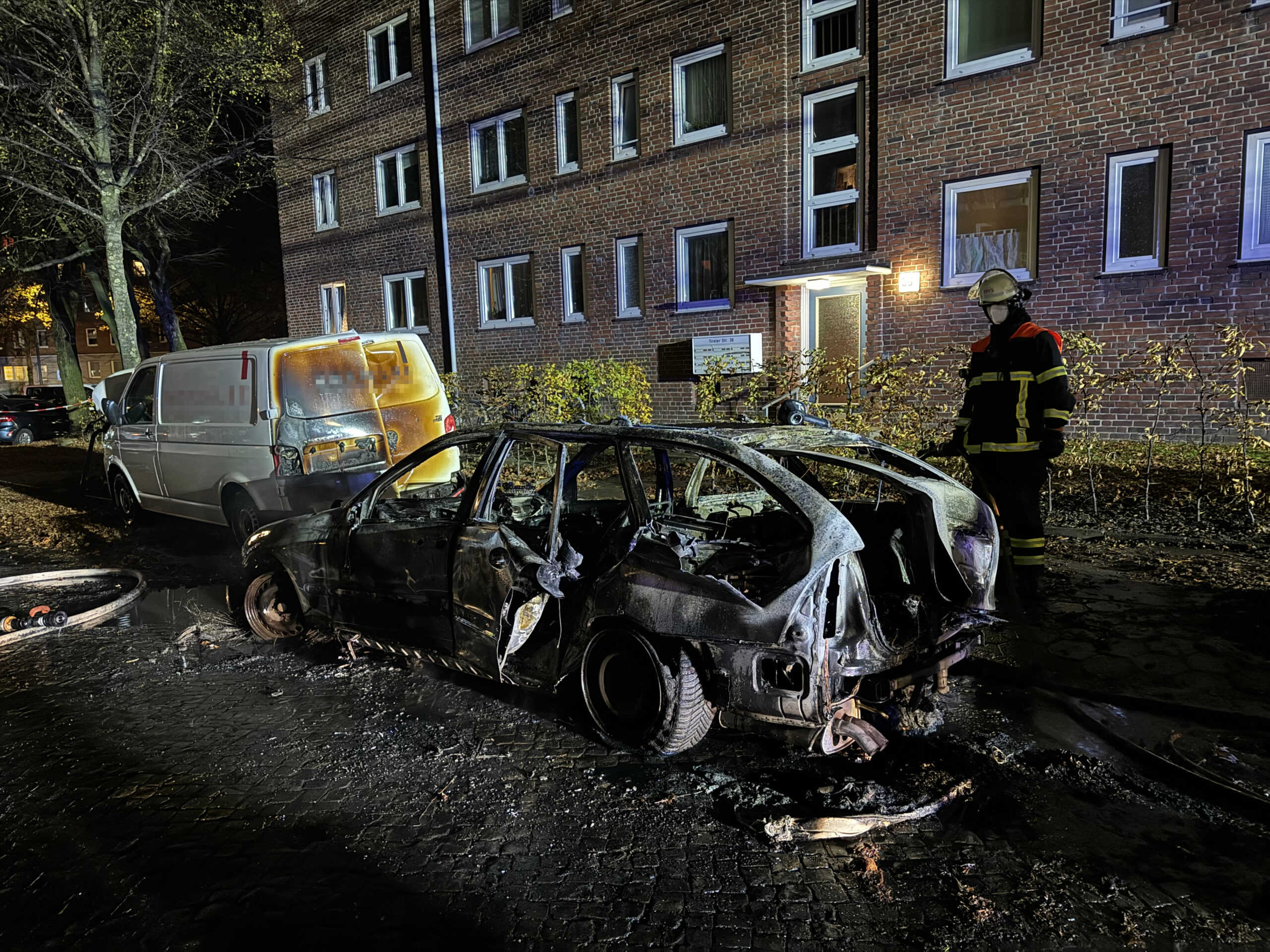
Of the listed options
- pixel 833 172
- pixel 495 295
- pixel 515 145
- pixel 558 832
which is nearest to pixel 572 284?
pixel 495 295

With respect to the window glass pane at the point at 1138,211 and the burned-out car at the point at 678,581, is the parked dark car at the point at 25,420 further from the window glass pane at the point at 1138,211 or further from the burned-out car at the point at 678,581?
the window glass pane at the point at 1138,211

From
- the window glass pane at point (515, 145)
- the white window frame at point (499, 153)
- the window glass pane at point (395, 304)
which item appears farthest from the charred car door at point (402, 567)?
the window glass pane at point (395, 304)

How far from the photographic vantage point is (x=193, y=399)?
26.9 ft

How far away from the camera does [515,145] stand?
18.2 meters

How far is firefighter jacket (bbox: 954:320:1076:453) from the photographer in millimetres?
5270

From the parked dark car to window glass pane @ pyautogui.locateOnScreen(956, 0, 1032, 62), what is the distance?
2214 cm

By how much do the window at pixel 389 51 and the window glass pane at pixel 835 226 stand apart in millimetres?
11275

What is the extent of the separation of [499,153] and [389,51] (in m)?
4.46

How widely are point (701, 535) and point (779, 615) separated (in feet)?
4.01

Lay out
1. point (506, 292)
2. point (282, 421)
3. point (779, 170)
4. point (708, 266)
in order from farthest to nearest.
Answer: point (506, 292) → point (708, 266) → point (779, 170) → point (282, 421)

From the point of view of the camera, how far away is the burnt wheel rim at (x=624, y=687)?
12.1 ft

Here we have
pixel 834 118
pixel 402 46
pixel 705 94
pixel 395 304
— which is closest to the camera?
pixel 834 118

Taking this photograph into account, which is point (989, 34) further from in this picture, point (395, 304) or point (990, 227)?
point (395, 304)

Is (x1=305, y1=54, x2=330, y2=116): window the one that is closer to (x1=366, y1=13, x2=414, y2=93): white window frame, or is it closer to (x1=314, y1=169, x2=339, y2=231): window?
(x1=314, y1=169, x2=339, y2=231): window
